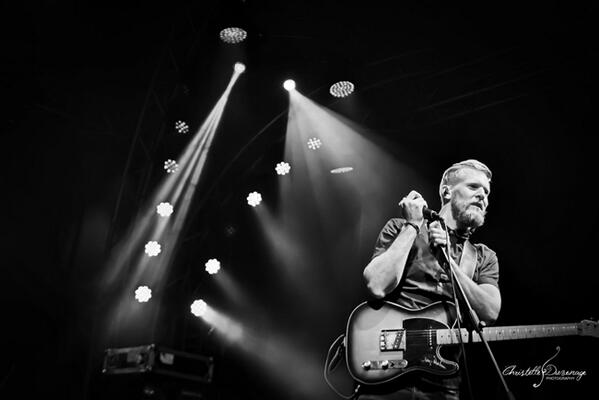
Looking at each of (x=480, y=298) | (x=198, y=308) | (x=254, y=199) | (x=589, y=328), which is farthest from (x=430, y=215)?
(x=198, y=308)

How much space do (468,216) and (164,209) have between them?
4.40 meters

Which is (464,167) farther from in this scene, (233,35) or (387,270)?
(233,35)

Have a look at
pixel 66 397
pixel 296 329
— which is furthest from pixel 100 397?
pixel 296 329

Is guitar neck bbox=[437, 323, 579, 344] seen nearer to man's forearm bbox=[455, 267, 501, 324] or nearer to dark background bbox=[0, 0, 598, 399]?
man's forearm bbox=[455, 267, 501, 324]

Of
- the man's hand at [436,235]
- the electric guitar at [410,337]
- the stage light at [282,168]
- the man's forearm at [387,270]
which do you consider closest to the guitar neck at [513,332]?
the electric guitar at [410,337]

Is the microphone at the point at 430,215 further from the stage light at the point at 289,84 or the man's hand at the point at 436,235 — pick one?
the stage light at the point at 289,84

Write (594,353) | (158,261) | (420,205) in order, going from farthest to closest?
1. (158,261)
2. (594,353)
3. (420,205)

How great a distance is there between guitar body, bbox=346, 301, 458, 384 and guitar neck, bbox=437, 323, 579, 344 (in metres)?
0.05

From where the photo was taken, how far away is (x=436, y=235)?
272 centimetres

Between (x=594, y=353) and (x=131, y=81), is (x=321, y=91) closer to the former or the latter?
(x=131, y=81)

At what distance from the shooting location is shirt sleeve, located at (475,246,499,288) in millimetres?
2870

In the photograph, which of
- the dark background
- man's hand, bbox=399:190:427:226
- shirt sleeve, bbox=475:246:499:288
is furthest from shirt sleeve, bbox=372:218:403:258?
the dark background

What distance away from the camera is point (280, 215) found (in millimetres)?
6965

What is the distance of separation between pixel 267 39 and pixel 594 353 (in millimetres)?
4588
